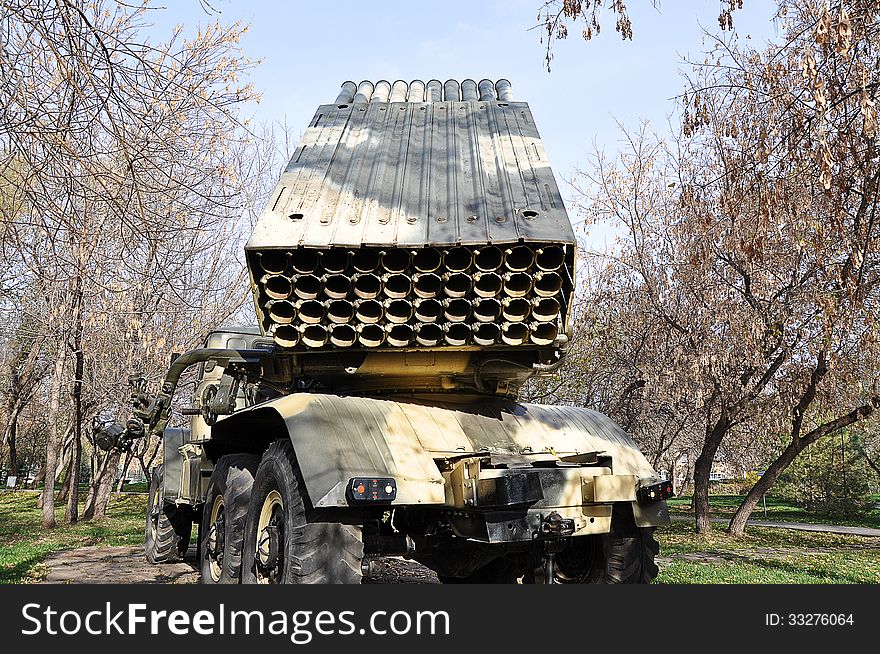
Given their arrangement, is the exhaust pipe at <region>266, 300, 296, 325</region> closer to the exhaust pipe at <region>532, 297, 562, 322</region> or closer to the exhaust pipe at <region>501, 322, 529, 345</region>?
the exhaust pipe at <region>501, 322, 529, 345</region>

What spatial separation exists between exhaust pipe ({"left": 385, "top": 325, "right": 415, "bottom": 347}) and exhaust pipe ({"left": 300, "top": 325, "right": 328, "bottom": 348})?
420mm

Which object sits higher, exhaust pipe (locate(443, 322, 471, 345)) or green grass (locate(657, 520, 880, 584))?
exhaust pipe (locate(443, 322, 471, 345))

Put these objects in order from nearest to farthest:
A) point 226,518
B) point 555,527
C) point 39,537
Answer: point 555,527
point 226,518
point 39,537

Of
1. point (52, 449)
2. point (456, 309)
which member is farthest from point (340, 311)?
point (52, 449)

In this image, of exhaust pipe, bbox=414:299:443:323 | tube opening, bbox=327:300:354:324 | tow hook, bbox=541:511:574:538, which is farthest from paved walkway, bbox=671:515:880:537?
tube opening, bbox=327:300:354:324

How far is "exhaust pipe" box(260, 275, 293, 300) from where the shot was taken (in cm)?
550

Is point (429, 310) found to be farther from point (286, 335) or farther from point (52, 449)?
point (52, 449)

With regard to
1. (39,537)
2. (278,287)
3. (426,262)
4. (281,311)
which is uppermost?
(426,262)

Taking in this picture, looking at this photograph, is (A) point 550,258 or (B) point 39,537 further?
(B) point 39,537

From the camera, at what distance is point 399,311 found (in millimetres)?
5551

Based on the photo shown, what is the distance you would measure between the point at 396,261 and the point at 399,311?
327mm

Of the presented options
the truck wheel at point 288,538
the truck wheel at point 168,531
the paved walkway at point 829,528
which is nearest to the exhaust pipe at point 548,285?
the truck wheel at point 288,538

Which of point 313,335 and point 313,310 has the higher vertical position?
point 313,310

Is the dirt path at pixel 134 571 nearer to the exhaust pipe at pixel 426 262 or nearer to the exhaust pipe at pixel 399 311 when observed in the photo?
the exhaust pipe at pixel 399 311
